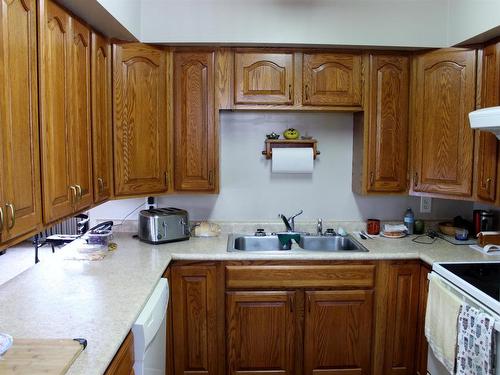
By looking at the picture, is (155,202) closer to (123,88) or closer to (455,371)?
(123,88)

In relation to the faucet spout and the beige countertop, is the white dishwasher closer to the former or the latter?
the beige countertop

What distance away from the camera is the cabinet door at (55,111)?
1605 mm

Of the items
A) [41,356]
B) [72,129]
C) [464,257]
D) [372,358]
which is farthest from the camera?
[372,358]

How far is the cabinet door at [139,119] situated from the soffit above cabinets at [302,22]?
156 millimetres

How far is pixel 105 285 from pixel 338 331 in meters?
1.38

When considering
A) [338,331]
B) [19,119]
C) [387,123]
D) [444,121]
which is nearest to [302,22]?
[387,123]

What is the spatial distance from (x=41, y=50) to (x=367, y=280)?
79.0 inches

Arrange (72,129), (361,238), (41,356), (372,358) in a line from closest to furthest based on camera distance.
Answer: (41,356) < (72,129) < (372,358) < (361,238)

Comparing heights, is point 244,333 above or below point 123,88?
below

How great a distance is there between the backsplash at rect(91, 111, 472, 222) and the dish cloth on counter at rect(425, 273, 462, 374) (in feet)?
2.99

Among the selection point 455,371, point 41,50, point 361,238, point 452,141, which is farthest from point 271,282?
point 41,50

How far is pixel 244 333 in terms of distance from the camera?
2508mm

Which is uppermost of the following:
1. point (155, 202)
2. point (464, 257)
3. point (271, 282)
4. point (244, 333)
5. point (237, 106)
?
point (237, 106)

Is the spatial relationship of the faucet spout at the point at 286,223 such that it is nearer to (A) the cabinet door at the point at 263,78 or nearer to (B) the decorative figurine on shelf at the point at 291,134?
(B) the decorative figurine on shelf at the point at 291,134
